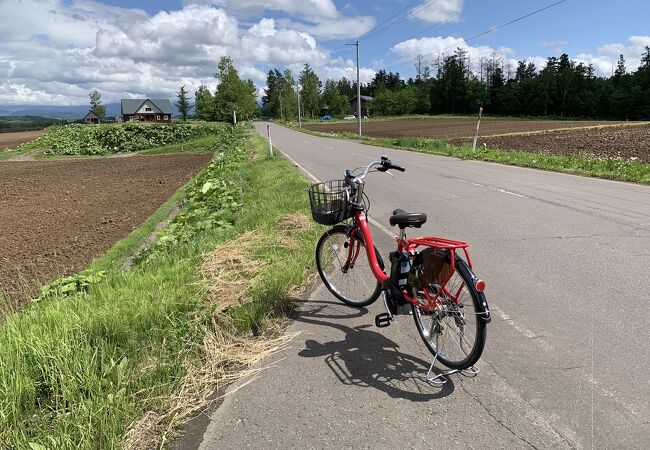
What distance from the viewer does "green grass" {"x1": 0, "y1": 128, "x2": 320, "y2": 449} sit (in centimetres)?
259

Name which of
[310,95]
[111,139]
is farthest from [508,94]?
[111,139]

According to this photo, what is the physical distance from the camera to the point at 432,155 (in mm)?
21344

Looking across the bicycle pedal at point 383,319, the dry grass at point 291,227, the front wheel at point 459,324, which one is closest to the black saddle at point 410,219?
the front wheel at point 459,324

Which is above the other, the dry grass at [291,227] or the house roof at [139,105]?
the house roof at [139,105]

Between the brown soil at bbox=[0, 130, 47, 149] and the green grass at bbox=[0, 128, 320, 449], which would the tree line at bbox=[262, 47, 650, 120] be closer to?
the brown soil at bbox=[0, 130, 47, 149]

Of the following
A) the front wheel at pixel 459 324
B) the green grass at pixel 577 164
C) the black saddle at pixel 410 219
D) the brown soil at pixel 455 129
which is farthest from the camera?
the brown soil at pixel 455 129

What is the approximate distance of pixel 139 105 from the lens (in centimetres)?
11425

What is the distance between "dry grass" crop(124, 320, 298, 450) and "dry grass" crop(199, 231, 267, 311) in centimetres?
47

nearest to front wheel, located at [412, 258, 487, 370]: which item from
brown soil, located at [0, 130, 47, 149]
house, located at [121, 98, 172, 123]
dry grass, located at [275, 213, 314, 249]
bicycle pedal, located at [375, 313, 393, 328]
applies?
bicycle pedal, located at [375, 313, 393, 328]

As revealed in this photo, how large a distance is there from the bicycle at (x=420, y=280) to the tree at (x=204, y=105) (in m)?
99.2

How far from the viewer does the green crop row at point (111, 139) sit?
46344 mm

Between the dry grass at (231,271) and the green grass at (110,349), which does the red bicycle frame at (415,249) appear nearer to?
the green grass at (110,349)

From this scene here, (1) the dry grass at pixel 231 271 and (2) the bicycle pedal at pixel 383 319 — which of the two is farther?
(1) the dry grass at pixel 231 271

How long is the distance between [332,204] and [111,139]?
51.7 m
